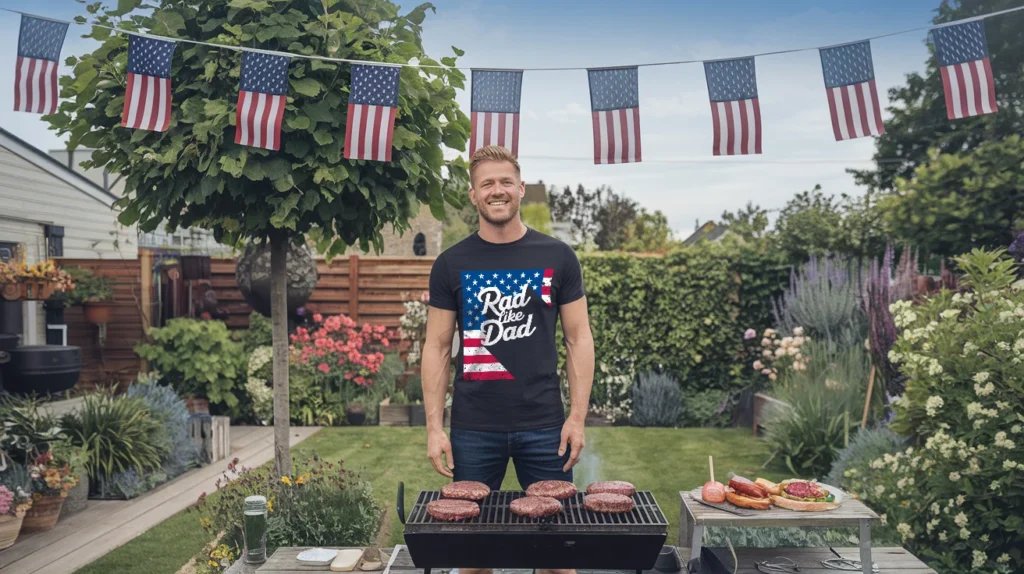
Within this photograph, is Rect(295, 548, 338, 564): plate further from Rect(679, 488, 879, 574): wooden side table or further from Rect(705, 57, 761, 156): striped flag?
Rect(705, 57, 761, 156): striped flag

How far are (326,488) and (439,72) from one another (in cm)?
257

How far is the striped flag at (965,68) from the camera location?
14.6 ft

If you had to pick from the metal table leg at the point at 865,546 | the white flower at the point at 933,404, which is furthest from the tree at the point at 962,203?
the metal table leg at the point at 865,546

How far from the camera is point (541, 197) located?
43688mm

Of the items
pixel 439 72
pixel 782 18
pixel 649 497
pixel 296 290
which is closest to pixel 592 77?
pixel 439 72

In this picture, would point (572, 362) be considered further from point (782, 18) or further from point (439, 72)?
point (782, 18)

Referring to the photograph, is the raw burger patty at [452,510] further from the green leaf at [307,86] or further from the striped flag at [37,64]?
the striped flag at [37,64]

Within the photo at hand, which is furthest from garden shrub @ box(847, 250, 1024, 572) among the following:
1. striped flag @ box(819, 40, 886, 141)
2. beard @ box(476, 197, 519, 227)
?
beard @ box(476, 197, 519, 227)

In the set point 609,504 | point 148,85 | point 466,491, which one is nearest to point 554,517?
point 609,504

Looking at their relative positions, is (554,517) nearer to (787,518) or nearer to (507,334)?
(507,334)

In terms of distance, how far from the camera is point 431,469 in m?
7.12

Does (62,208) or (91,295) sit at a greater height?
(62,208)

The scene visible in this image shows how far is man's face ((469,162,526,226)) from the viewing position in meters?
3.00

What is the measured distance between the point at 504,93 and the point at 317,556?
2917 millimetres
